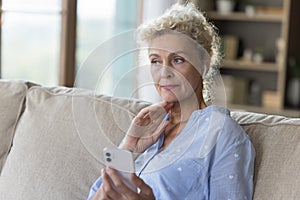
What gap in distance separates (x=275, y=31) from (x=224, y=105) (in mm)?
3653

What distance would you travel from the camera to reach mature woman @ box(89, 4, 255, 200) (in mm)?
1610

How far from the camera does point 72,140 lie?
6.65ft

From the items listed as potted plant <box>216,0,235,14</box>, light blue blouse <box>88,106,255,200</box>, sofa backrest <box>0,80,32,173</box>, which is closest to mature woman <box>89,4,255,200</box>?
light blue blouse <box>88,106,255,200</box>

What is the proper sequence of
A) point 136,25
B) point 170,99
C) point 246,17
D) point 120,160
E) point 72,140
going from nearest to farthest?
point 120,160 → point 170,99 → point 72,140 → point 136,25 → point 246,17

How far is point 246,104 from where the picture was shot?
207 inches

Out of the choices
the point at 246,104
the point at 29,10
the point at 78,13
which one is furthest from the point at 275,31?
the point at 29,10

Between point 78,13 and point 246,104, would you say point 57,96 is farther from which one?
point 246,104

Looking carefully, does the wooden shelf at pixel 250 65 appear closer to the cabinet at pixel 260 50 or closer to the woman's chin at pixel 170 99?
the cabinet at pixel 260 50

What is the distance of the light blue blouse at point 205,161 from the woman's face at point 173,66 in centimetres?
11

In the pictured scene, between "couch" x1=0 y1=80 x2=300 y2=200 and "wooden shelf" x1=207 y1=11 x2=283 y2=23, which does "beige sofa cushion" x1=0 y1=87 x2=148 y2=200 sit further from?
"wooden shelf" x1=207 y1=11 x2=283 y2=23

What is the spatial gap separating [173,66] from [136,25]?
3.42 meters

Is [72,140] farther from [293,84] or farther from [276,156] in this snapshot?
[293,84]

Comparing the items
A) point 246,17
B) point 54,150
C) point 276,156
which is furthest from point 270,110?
point 276,156

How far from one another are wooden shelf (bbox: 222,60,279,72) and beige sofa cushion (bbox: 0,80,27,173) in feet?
10.2
